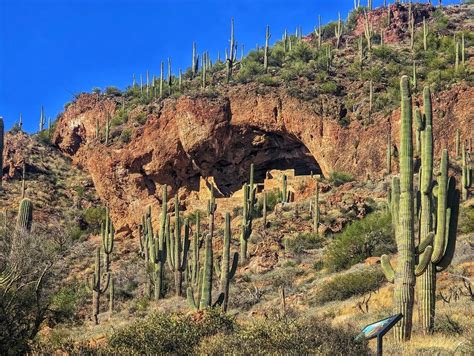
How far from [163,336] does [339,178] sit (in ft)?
101

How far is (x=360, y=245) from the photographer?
28.4 m

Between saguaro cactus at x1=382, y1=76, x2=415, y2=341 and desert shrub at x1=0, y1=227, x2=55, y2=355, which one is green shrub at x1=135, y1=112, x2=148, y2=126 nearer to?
desert shrub at x1=0, y1=227, x2=55, y2=355

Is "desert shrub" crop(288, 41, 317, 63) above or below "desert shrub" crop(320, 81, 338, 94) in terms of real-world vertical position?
above

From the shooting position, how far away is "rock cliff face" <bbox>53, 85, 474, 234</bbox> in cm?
4556

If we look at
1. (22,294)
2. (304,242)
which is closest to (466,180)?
(304,242)

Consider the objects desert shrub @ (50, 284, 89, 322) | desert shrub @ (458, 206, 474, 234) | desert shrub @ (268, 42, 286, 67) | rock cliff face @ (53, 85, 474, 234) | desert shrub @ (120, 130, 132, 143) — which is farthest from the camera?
desert shrub @ (268, 42, 286, 67)

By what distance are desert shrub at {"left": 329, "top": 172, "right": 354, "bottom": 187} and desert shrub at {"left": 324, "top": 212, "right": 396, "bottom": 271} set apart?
11.8m

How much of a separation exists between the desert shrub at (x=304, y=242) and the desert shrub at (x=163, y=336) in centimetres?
1997

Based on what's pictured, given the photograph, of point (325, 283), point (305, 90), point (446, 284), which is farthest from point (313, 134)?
point (446, 284)

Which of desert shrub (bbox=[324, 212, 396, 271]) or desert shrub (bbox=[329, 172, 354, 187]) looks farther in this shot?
desert shrub (bbox=[329, 172, 354, 187])

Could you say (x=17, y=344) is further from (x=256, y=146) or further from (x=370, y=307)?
(x=256, y=146)

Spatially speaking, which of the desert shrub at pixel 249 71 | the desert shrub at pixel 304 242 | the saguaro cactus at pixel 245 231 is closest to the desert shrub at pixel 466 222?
the desert shrub at pixel 304 242

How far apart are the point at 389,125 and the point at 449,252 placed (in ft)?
96.1

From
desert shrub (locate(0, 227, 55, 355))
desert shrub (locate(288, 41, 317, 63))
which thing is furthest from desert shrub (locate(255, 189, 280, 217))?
desert shrub (locate(0, 227, 55, 355))
